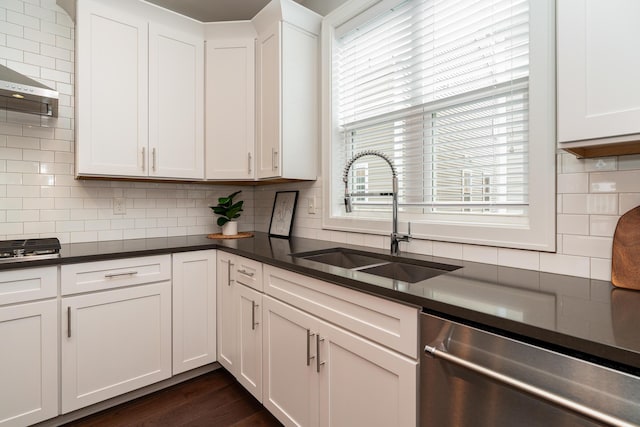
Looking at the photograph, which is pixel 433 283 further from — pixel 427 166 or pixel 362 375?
pixel 427 166

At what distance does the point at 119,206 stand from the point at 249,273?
4.08 feet

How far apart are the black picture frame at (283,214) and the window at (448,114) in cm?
41

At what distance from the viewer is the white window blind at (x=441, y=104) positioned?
4.68 ft

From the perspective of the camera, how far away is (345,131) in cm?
224

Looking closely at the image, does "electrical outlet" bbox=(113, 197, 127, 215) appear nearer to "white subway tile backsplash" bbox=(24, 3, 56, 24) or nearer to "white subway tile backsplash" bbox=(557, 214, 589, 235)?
"white subway tile backsplash" bbox=(24, 3, 56, 24)

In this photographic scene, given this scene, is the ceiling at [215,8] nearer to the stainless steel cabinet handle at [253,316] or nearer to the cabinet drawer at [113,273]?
the cabinet drawer at [113,273]

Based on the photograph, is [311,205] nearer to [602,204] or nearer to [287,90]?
[287,90]

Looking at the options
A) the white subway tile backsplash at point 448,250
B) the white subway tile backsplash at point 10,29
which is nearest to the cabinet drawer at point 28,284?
the white subway tile backsplash at point 10,29

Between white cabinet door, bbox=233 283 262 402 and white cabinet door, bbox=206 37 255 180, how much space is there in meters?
0.91

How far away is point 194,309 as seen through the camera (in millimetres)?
2137

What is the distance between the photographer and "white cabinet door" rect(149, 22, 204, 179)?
2205 millimetres

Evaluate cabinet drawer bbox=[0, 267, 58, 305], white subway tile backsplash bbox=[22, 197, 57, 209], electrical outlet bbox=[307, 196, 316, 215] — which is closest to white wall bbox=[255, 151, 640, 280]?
electrical outlet bbox=[307, 196, 316, 215]

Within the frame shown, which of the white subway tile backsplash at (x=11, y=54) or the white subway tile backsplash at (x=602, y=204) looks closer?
the white subway tile backsplash at (x=602, y=204)

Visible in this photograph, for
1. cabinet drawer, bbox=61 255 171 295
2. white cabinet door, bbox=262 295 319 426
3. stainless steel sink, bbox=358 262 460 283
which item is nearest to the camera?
white cabinet door, bbox=262 295 319 426
